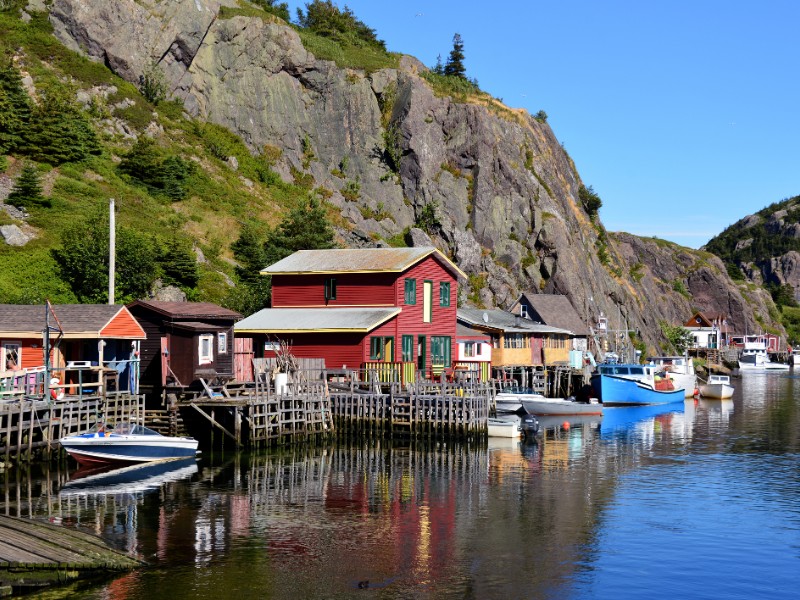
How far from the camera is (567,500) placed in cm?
3694

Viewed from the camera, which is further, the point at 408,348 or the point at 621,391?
the point at 621,391

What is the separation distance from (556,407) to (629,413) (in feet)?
31.1

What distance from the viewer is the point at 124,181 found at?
300ft

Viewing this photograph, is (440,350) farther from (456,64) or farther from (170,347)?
(456,64)

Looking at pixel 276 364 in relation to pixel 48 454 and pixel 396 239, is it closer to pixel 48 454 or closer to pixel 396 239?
pixel 48 454

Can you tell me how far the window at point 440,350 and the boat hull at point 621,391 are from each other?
1758 centimetres

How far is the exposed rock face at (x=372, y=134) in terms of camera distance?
112250 millimetres

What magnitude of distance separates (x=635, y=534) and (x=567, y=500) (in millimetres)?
5686

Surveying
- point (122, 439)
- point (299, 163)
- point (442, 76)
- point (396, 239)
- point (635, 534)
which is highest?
point (442, 76)

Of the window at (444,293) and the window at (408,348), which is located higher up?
the window at (444,293)

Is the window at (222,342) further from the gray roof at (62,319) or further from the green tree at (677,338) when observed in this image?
the green tree at (677,338)

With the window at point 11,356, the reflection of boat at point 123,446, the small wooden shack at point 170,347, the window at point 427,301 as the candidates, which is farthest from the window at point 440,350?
the window at point 11,356

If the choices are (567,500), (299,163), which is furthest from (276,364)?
(299,163)

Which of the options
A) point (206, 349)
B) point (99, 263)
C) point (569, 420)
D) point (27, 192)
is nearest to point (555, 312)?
point (569, 420)
